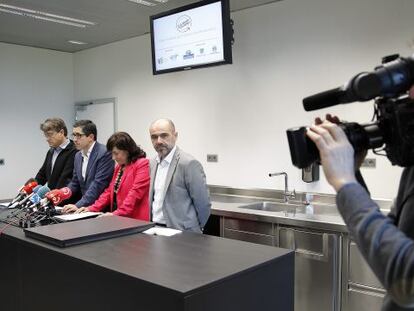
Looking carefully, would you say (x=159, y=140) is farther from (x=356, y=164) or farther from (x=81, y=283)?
(x=356, y=164)

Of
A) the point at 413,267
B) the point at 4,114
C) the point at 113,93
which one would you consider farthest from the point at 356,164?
the point at 4,114

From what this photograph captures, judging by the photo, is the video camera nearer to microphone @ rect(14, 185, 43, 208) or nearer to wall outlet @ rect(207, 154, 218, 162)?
microphone @ rect(14, 185, 43, 208)

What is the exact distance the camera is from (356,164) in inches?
36.1

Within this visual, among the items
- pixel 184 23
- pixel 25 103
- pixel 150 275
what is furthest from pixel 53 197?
pixel 25 103

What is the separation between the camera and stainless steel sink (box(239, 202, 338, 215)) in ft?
11.1

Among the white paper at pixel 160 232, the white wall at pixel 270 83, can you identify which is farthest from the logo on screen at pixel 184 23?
the white paper at pixel 160 232

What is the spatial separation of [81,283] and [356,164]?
1113 millimetres

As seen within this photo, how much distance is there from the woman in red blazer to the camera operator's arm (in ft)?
7.07

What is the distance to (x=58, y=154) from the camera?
3773 mm

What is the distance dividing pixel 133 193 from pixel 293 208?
1407mm

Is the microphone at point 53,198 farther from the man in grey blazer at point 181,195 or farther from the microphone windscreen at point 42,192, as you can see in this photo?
the man in grey blazer at point 181,195

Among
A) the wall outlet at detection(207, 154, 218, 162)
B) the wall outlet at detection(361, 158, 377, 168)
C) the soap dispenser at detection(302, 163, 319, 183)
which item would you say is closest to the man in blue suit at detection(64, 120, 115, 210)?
the wall outlet at detection(207, 154, 218, 162)

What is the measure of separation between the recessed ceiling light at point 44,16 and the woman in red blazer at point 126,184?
1.89 metres

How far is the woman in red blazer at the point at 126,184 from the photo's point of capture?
9.52ft
